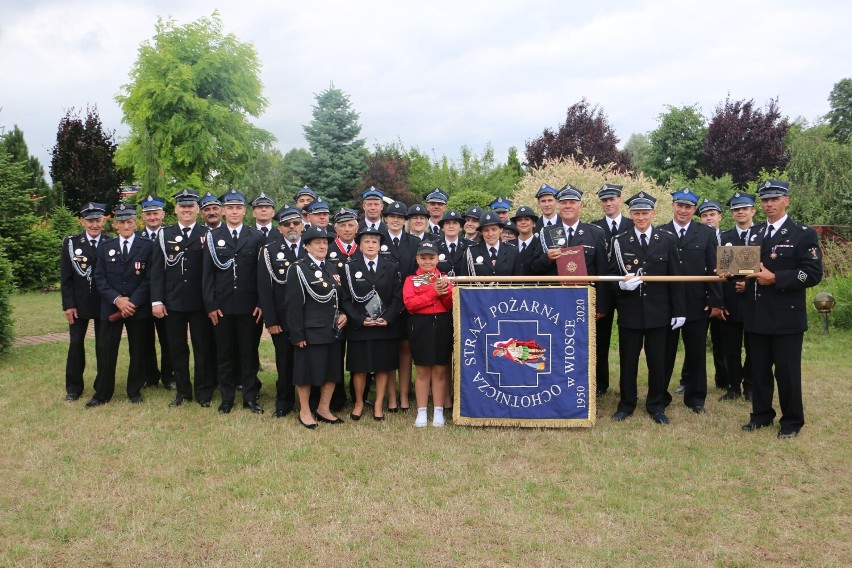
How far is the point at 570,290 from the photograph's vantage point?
5871 millimetres

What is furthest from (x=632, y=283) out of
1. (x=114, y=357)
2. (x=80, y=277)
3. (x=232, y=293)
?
(x=80, y=277)

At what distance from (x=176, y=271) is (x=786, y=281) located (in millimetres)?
5747

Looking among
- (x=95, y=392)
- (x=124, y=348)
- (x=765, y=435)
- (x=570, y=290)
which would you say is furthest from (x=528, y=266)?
(x=124, y=348)

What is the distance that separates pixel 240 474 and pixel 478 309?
2509 millimetres

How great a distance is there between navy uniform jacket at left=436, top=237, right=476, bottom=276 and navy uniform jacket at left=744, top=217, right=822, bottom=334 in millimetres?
2632

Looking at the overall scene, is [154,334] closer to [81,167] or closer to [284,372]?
[284,372]

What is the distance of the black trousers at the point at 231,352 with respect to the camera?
651 centimetres

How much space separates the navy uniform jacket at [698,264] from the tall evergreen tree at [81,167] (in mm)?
22982

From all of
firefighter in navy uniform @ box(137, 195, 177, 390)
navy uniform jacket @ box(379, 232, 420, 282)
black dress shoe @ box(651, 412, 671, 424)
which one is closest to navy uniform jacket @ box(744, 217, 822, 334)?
black dress shoe @ box(651, 412, 671, 424)

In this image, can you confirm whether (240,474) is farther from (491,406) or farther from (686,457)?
(686,457)

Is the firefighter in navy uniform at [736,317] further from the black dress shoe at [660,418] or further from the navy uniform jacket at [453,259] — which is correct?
the navy uniform jacket at [453,259]

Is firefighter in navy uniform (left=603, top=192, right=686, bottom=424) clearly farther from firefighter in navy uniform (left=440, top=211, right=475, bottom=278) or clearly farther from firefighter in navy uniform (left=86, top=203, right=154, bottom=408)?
firefighter in navy uniform (left=86, top=203, right=154, bottom=408)

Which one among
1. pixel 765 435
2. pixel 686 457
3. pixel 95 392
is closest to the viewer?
pixel 686 457

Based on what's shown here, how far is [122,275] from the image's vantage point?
6.75m
